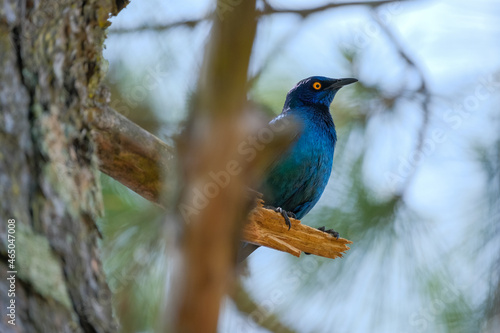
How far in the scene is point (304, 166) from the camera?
14.8 feet

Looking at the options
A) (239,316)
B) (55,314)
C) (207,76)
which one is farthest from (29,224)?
(239,316)

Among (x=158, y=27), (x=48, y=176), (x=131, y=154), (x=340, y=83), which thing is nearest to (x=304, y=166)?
(x=340, y=83)

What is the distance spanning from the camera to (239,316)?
396cm

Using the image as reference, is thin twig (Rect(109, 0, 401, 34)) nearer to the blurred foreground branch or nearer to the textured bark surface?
the blurred foreground branch

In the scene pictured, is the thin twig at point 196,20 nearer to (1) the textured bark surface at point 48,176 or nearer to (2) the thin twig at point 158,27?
(2) the thin twig at point 158,27

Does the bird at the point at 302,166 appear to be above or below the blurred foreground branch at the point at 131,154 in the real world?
below

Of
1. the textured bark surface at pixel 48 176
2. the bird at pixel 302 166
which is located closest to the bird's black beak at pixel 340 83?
the bird at pixel 302 166

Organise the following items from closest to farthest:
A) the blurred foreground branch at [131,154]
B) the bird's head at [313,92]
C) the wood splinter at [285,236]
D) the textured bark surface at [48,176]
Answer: the textured bark surface at [48,176], the blurred foreground branch at [131,154], the wood splinter at [285,236], the bird's head at [313,92]

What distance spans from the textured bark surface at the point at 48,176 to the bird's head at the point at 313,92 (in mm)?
3562

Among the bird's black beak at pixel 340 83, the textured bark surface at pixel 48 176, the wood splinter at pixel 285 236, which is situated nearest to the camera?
the textured bark surface at pixel 48 176

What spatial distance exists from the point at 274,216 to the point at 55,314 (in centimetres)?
221

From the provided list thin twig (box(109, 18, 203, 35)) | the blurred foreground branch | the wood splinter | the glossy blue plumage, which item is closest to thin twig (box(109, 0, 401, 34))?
thin twig (box(109, 18, 203, 35))

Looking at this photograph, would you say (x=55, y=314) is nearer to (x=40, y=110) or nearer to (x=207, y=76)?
(x=40, y=110)

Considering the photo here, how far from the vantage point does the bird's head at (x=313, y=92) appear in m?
5.05
